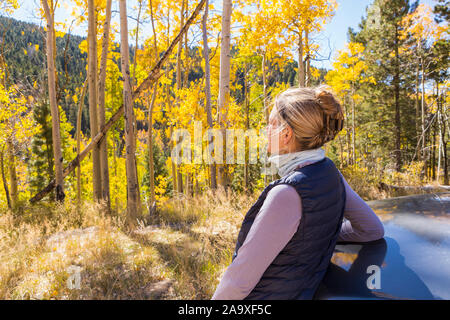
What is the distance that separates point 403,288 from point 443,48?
16614 millimetres

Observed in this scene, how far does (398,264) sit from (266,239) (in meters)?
0.56

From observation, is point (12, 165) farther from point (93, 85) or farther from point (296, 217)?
point (296, 217)

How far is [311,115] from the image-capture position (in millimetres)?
1176

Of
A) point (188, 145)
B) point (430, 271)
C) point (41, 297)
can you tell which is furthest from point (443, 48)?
point (41, 297)

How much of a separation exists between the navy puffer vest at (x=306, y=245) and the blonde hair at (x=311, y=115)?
159 millimetres

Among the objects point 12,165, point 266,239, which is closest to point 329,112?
point 266,239

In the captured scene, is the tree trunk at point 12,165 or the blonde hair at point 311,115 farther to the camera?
the tree trunk at point 12,165

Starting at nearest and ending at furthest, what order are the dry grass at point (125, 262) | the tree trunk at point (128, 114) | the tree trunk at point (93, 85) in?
the dry grass at point (125, 262), the tree trunk at point (128, 114), the tree trunk at point (93, 85)

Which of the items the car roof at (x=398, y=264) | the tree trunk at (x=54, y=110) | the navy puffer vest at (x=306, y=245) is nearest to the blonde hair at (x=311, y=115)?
the navy puffer vest at (x=306, y=245)

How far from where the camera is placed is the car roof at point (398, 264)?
0.90 metres

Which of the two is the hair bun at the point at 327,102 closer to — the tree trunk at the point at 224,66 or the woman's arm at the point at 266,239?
the woman's arm at the point at 266,239

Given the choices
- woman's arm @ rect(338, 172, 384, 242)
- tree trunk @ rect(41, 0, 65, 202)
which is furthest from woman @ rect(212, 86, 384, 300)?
tree trunk @ rect(41, 0, 65, 202)

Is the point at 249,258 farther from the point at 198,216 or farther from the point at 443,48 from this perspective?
the point at 443,48

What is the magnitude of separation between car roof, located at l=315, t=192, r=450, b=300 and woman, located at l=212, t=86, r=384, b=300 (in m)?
0.09
